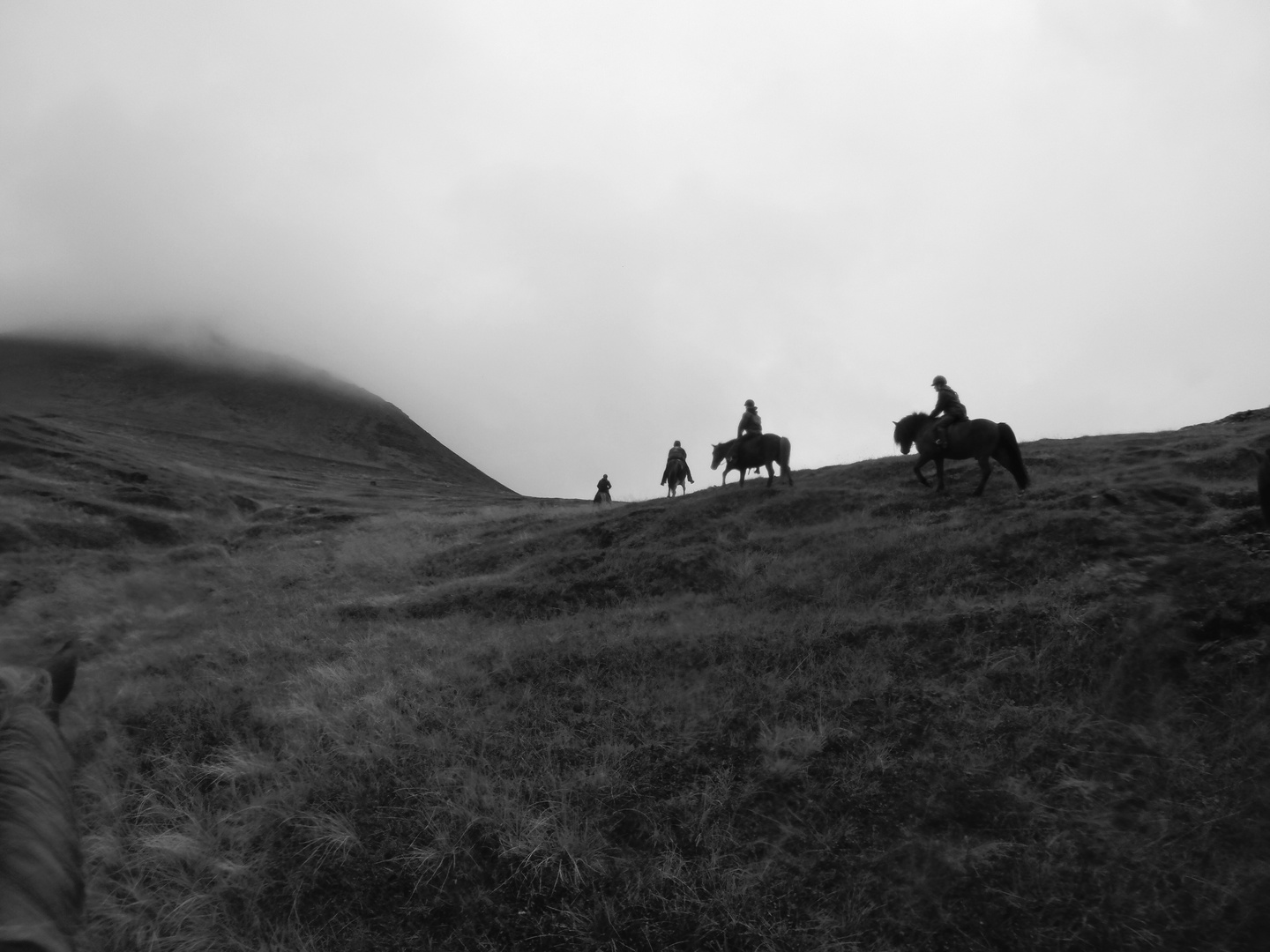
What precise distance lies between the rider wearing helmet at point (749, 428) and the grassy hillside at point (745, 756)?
7.62 metres

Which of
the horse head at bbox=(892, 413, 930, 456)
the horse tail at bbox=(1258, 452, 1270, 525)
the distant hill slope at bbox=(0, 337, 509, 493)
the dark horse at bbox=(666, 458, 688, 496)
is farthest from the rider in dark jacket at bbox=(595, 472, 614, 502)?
the distant hill slope at bbox=(0, 337, 509, 493)

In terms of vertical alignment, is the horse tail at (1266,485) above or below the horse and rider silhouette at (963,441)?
below

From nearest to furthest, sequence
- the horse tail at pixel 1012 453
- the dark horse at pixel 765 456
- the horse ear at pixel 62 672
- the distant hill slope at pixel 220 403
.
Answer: the horse ear at pixel 62 672 < the horse tail at pixel 1012 453 < the dark horse at pixel 765 456 < the distant hill slope at pixel 220 403

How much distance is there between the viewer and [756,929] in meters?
5.12

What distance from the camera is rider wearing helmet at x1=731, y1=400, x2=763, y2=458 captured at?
21.0 meters

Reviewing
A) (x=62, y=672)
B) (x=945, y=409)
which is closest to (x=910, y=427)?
(x=945, y=409)

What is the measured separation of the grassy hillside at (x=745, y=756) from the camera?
5340 mm

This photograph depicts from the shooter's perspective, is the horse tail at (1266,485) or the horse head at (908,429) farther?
the horse head at (908,429)

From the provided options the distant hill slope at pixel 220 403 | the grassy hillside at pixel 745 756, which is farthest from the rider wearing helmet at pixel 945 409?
the distant hill slope at pixel 220 403

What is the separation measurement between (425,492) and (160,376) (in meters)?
75.4

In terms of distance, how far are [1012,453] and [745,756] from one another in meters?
11.6

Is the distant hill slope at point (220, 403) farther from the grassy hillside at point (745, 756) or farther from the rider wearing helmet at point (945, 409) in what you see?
the grassy hillside at point (745, 756)

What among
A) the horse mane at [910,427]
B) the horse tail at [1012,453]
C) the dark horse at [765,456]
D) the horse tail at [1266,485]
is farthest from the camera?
the dark horse at [765,456]

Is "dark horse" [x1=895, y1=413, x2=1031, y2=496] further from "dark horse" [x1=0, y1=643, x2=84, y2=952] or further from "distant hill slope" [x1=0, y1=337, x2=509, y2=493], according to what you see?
"distant hill slope" [x1=0, y1=337, x2=509, y2=493]
